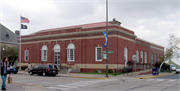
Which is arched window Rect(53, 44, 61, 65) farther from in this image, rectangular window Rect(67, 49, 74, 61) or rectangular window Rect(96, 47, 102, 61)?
rectangular window Rect(96, 47, 102, 61)

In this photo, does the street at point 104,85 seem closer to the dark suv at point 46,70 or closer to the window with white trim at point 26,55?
the dark suv at point 46,70

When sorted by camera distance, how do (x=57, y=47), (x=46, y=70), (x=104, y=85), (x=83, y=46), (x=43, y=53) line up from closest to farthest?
(x=104, y=85) < (x=46, y=70) < (x=83, y=46) < (x=57, y=47) < (x=43, y=53)

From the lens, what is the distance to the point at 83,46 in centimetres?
3331

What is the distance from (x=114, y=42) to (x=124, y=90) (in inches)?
713

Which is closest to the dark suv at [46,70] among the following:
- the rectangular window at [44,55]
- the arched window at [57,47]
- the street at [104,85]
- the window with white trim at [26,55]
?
the street at [104,85]

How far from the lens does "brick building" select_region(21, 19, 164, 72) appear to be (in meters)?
30.7

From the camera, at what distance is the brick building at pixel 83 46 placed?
3066cm

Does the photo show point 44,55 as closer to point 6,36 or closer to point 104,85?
point 104,85

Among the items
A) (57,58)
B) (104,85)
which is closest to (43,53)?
(57,58)

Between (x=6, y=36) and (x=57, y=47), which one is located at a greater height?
(x=6, y=36)

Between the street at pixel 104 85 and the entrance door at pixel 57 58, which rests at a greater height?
the entrance door at pixel 57 58

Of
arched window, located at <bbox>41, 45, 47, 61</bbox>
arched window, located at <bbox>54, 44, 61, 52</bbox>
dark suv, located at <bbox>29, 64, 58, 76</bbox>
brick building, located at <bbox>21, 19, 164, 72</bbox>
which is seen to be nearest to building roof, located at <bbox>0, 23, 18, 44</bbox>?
brick building, located at <bbox>21, 19, 164, 72</bbox>

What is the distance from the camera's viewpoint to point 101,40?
31.5 meters

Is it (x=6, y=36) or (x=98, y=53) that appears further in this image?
(x=6, y=36)
